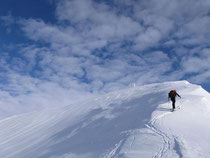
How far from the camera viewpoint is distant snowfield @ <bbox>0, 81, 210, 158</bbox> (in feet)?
29.8

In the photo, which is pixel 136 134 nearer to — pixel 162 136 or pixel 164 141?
pixel 162 136

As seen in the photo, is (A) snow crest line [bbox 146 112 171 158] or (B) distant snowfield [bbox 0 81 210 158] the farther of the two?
(B) distant snowfield [bbox 0 81 210 158]

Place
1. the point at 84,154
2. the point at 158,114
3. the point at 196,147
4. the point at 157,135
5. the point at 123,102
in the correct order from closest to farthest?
the point at 196,147
the point at 157,135
the point at 84,154
the point at 158,114
the point at 123,102

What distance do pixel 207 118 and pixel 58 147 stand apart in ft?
26.2

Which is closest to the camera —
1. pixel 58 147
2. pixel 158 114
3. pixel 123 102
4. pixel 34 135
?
pixel 158 114

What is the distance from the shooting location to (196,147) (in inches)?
343

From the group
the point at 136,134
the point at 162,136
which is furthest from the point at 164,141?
the point at 136,134

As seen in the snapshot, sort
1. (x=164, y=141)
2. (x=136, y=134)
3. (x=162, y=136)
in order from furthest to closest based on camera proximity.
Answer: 1. (x=136, y=134)
2. (x=162, y=136)
3. (x=164, y=141)

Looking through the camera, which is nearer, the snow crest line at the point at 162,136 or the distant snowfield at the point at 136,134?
the snow crest line at the point at 162,136

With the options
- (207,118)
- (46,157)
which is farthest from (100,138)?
(207,118)

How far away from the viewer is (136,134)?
34.5 ft

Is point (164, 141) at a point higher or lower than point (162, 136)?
lower

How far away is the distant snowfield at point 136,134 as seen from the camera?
29.8 feet

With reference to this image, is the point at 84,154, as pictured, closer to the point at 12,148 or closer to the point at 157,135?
the point at 157,135
